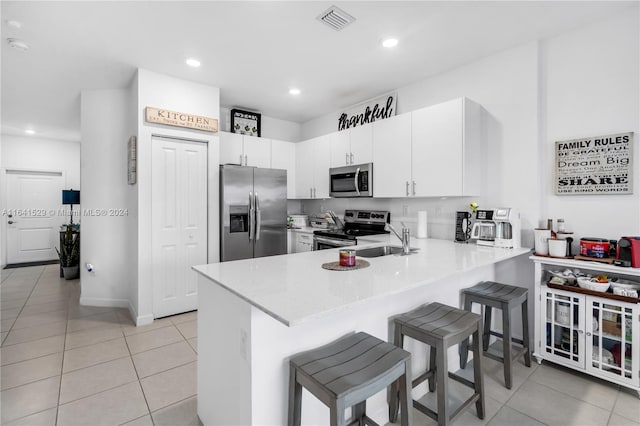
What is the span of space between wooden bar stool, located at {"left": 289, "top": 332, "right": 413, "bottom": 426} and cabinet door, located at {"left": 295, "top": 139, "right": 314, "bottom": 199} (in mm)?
3306

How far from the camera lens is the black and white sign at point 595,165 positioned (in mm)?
2275

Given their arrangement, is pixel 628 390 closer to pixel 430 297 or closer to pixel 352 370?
pixel 430 297

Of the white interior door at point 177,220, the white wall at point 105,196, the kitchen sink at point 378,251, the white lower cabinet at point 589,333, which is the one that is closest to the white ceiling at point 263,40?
the white wall at point 105,196

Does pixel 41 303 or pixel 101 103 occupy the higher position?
pixel 101 103

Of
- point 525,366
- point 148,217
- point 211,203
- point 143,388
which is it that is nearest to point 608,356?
point 525,366

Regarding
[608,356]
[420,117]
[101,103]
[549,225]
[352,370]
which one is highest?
[101,103]

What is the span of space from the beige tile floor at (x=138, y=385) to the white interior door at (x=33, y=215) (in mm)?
3953

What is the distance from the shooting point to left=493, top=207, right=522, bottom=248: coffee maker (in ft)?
8.45

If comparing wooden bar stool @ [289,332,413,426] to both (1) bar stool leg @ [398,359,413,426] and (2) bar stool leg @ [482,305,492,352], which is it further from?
(2) bar stool leg @ [482,305,492,352]

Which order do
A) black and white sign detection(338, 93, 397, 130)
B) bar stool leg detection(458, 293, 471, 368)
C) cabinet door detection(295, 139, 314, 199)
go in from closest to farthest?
bar stool leg detection(458, 293, 471, 368) < black and white sign detection(338, 93, 397, 130) < cabinet door detection(295, 139, 314, 199)

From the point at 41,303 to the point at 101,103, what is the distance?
2.65m

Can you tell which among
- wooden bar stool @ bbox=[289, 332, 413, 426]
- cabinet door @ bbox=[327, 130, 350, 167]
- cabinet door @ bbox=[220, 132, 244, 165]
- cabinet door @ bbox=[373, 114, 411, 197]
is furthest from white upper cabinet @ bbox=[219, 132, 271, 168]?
wooden bar stool @ bbox=[289, 332, 413, 426]

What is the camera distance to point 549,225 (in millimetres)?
2547

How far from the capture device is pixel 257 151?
4387 millimetres
